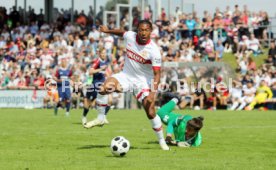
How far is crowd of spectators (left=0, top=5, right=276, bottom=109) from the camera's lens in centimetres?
3588

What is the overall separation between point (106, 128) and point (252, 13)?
69.4ft

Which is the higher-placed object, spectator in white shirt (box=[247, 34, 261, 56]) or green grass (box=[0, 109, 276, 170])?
spectator in white shirt (box=[247, 34, 261, 56])

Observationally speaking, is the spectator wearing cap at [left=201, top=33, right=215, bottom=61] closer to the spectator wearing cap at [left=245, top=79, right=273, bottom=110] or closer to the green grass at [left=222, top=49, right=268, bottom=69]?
the green grass at [left=222, top=49, right=268, bottom=69]

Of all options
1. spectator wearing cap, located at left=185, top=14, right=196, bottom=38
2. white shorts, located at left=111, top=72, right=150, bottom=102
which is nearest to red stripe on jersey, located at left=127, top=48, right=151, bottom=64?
white shorts, located at left=111, top=72, right=150, bottom=102

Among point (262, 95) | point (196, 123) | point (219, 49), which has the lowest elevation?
point (262, 95)

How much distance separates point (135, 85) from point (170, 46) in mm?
24023

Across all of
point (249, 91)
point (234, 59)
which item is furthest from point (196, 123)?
point (234, 59)

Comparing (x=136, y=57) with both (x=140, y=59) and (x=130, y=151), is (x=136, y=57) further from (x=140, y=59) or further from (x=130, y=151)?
(x=130, y=151)

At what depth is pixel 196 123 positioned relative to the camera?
44.3 feet

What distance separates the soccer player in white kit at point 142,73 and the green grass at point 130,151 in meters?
0.73

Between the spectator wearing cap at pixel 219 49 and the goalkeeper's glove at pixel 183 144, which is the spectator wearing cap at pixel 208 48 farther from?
the goalkeeper's glove at pixel 183 144

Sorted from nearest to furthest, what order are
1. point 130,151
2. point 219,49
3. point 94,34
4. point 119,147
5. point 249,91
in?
point 119,147 < point 130,151 < point 249,91 < point 219,49 < point 94,34

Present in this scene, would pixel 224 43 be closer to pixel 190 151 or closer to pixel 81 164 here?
pixel 190 151

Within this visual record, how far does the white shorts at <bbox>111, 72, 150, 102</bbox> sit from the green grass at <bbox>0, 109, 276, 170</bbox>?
38.5 inches
